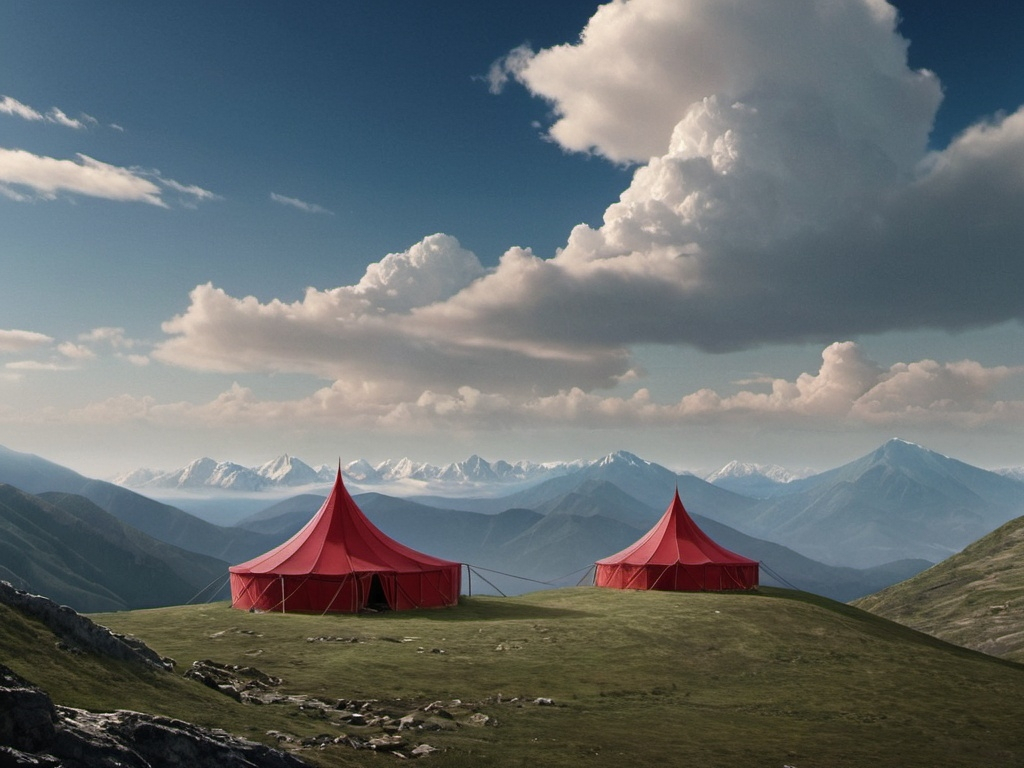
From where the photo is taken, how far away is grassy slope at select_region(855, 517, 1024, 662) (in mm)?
75475

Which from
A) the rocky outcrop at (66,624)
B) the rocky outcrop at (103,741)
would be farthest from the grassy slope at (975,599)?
the rocky outcrop at (66,624)

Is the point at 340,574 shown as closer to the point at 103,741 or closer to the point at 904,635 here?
the point at 103,741

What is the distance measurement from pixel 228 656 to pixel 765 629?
69.2 feet

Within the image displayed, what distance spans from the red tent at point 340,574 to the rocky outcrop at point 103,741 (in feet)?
78.7

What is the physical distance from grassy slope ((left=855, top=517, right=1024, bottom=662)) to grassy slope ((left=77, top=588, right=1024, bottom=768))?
145 feet

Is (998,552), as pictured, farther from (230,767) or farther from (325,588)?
(230,767)

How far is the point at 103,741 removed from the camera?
1010 centimetres

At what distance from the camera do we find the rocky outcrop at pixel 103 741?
929 cm

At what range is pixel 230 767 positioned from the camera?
36.4 ft

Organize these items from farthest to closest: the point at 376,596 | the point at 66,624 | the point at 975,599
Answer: the point at 975,599 < the point at 376,596 < the point at 66,624

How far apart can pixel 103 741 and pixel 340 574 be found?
2552cm

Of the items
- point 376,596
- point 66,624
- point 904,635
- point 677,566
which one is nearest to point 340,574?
point 376,596

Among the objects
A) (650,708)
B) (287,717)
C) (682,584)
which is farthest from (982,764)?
(682,584)

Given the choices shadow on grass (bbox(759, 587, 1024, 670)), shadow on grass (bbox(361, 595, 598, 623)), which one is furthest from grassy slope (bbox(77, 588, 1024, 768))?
shadow on grass (bbox(759, 587, 1024, 670))
